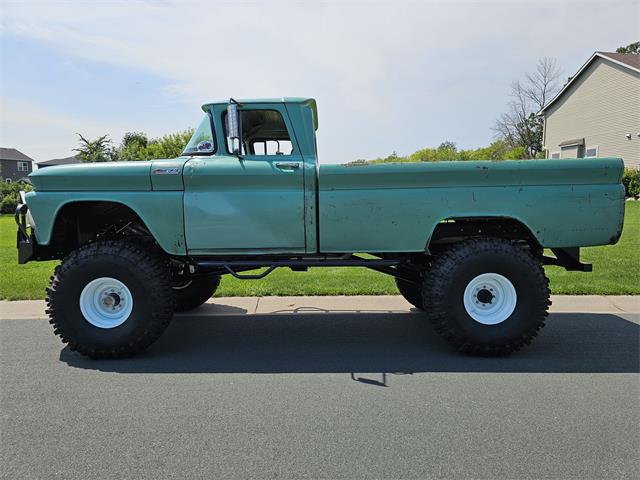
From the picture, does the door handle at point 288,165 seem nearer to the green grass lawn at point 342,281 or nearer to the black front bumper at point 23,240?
the black front bumper at point 23,240

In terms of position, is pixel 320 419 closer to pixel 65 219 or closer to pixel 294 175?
pixel 294 175

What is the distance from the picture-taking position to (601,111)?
81.4ft

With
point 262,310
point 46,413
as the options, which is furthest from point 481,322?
point 46,413

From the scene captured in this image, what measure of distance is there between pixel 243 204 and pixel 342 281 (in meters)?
3.35

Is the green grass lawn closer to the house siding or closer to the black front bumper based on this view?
the black front bumper

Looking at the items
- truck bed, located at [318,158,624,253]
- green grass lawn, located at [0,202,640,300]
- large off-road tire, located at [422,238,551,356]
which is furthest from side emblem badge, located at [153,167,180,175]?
green grass lawn, located at [0,202,640,300]

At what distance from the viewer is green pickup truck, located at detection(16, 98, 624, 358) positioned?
14.6 ft

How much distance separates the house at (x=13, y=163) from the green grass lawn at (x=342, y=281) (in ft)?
201

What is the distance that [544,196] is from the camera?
4.43 meters

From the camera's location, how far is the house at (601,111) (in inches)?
888

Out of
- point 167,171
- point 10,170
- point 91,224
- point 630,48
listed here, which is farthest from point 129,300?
point 10,170

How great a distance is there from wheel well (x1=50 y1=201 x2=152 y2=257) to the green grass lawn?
2.09 m

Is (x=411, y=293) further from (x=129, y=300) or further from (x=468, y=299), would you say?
(x=129, y=300)

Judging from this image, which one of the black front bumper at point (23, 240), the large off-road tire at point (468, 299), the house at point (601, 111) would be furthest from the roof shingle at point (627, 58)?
the black front bumper at point (23, 240)
